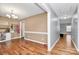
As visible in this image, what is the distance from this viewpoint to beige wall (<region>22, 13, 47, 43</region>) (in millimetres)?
3019

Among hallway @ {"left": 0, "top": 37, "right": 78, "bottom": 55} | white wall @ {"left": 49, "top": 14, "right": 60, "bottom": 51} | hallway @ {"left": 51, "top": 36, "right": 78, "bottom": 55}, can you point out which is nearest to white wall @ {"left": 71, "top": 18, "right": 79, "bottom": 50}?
hallway @ {"left": 51, "top": 36, "right": 78, "bottom": 55}

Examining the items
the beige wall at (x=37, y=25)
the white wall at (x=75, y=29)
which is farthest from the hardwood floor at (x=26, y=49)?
the white wall at (x=75, y=29)

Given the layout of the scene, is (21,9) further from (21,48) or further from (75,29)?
(75,29)

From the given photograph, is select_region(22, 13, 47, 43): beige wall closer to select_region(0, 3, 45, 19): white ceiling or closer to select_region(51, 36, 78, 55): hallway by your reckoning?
select_region(0, 3, 45, 19): white ceiling

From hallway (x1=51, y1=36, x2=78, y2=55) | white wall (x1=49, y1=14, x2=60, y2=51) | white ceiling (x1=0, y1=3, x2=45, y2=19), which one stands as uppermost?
white ceiling (x1=0, y1=3, x2=45, y2=19)

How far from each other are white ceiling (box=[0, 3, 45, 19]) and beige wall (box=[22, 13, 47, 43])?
141 mm

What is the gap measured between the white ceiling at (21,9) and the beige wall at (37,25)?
14cm

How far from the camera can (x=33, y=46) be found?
121 inches

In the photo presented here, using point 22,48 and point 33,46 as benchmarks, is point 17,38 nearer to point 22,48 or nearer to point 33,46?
point 22,48

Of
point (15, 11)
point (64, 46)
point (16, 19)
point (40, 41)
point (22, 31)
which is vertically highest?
point (15, 11)

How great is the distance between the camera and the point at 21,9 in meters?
2.79

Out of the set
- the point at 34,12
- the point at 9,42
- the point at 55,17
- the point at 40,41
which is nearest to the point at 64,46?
the point at 40,41

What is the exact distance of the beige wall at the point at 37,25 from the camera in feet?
9.91

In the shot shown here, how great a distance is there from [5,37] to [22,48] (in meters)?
0.63
